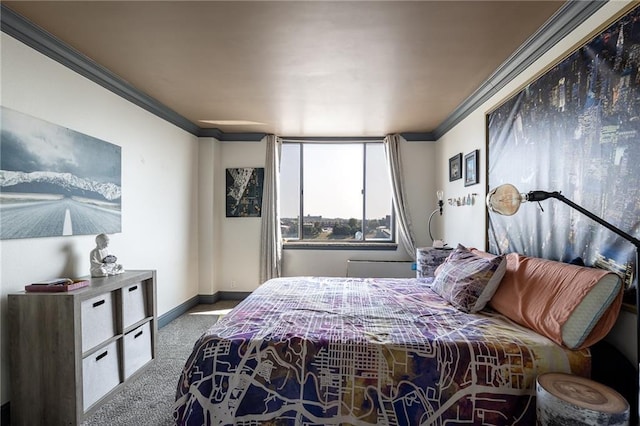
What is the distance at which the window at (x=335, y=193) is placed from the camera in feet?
16.4

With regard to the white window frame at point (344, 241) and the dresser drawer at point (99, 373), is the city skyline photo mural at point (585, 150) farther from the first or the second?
the dresser drawer at point (99, 373)

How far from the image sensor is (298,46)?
7.45 feet

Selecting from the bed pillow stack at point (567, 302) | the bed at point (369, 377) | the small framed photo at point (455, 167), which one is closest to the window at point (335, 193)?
the small framed photo at point (455, 167)

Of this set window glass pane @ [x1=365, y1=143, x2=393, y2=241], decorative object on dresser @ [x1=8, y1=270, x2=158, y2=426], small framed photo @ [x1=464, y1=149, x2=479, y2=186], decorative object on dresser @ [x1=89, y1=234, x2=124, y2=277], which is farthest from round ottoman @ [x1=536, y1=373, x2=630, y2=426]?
window glass pane @ [x1=365, y1=143, x2=393, y2=241]

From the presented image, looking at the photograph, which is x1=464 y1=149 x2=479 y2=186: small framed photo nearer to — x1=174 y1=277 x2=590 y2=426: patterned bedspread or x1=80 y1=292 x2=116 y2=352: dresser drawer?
x1=174 y1=277 x2=590 y2=426: patterned bedspread

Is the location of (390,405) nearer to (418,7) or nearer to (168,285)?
(418,7)

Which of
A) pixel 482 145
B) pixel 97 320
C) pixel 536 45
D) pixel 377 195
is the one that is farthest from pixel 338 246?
pixel 536 45

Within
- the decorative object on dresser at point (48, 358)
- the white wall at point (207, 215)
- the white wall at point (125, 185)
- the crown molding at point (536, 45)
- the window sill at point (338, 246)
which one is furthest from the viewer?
the window sill at point (338, 246)

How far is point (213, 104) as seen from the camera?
140 inches

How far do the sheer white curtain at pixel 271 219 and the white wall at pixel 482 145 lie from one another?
7.79ft

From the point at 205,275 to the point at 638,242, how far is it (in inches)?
180

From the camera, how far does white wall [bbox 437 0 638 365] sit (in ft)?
5.23

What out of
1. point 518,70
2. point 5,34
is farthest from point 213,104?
point 518,70

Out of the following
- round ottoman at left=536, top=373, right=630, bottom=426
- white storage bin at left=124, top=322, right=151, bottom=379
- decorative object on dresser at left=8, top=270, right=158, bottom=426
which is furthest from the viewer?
white storage bin at left=124, top=322, right=151, bottom=379
